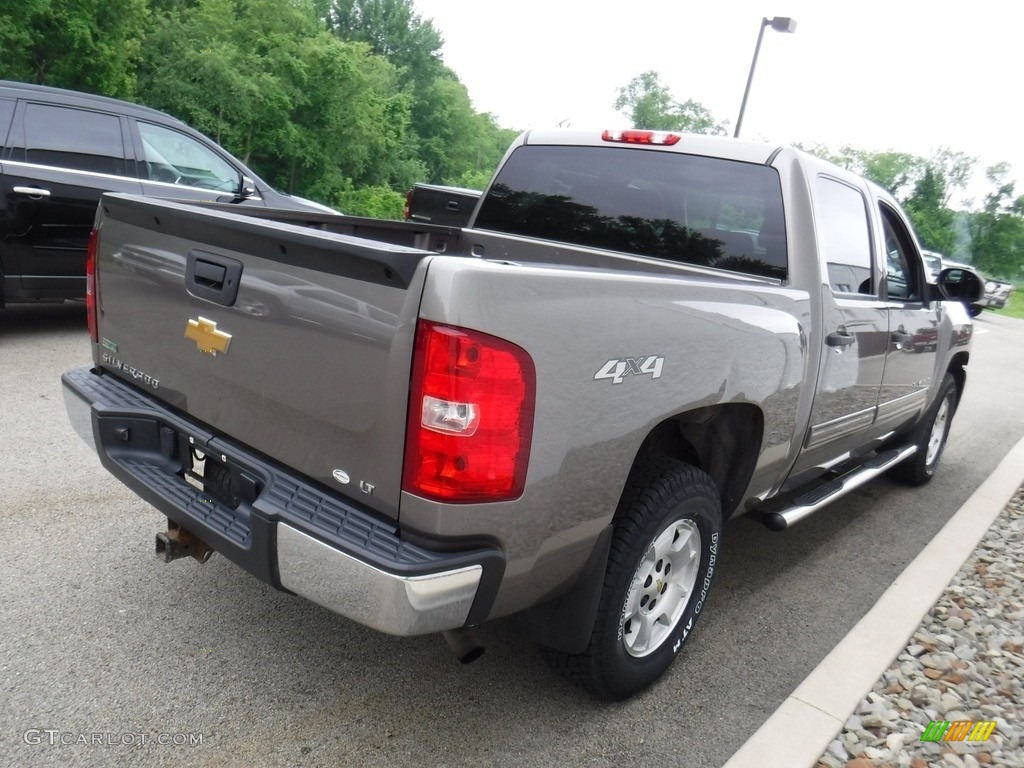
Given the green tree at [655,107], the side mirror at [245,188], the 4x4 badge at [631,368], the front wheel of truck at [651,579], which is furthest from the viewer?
the green tree at [655,107]

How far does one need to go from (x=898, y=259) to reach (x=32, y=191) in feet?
19.7

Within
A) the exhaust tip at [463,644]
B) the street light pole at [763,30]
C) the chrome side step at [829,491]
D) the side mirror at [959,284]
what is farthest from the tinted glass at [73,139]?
the street light pole at [763,30]

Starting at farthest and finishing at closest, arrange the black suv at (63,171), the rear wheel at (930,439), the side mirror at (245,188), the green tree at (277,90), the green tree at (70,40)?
the green tree at (277,90), the green tree at (70,40), the side mirror at (245,188), the black suv at (63,171), the rear wheel at (930,439)

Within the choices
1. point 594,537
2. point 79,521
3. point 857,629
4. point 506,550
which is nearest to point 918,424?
point 857,629

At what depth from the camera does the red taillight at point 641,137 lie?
3.50m

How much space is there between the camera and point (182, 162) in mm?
7008

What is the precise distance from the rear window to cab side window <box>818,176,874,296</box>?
0.30 meters

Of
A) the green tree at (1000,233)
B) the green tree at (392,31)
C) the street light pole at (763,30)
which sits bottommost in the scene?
the green tree at (1000,233)

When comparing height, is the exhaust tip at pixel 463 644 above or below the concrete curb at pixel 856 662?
above

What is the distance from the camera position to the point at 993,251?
5644 centimetres

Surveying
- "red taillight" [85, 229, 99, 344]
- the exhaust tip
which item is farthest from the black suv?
the exhaust tip

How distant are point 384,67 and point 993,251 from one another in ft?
142

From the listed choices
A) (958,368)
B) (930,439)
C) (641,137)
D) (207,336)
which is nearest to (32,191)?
(207,336)

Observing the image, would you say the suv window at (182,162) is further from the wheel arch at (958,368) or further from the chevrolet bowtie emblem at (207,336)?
the wheel arch at (958,368)
